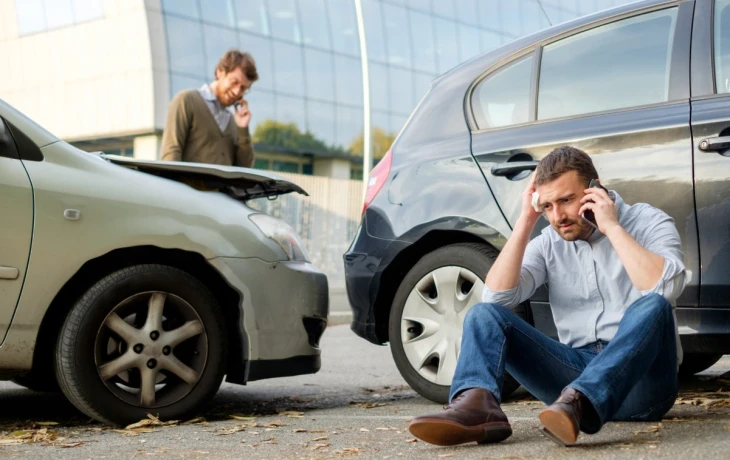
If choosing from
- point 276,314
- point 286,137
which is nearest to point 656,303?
point 276,314

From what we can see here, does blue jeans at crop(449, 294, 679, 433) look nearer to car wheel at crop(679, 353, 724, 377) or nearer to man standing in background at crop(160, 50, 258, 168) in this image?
car wheel at crop(679, 353, 724, 377)

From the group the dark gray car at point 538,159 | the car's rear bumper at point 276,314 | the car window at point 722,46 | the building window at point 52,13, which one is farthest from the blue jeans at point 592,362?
the building window at point 52,13

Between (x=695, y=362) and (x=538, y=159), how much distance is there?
5.66ft

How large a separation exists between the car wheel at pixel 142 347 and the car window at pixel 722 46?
246 cm

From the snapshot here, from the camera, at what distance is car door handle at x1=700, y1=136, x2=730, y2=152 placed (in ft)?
14.4

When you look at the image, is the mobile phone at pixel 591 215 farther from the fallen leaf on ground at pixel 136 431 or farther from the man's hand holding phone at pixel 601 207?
the fallen leaf on ground at pixel 136 431

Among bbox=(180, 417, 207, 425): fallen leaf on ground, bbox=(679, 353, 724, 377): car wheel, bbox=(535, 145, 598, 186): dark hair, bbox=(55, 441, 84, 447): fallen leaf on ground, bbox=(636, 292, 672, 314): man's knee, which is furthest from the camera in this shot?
bbox=(679, 353, 724, 377): car wheel

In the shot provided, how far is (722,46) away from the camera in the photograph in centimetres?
463

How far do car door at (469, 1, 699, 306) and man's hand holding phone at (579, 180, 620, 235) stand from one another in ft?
2.67

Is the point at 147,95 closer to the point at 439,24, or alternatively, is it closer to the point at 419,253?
the point at 439,24

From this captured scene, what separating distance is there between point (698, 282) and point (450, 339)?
126 centimetres

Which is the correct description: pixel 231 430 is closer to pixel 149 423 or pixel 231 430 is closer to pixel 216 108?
pixel 149 423

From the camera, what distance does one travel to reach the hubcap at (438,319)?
5184 millimetres

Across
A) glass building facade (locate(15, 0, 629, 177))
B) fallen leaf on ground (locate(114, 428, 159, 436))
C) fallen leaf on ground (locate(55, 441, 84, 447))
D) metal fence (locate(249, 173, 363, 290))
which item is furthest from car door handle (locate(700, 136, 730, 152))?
glass building facade (locate(15, 0, 629, 177))
